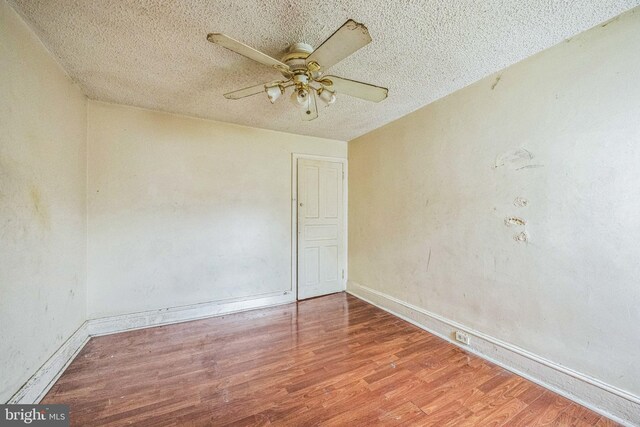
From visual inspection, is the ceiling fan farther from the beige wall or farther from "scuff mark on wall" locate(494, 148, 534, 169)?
the beige wall

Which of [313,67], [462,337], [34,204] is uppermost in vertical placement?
[313,67]

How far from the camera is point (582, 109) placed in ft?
5.38

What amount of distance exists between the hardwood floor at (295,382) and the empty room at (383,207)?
0.06 feet

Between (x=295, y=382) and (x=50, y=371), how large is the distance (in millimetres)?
1762

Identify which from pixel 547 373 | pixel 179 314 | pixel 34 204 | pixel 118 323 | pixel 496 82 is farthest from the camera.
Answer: pixel 179 314

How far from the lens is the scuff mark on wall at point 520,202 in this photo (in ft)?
6.27

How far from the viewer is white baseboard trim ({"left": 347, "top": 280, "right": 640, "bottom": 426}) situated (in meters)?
1.48

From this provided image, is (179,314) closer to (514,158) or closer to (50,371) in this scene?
(50,371)

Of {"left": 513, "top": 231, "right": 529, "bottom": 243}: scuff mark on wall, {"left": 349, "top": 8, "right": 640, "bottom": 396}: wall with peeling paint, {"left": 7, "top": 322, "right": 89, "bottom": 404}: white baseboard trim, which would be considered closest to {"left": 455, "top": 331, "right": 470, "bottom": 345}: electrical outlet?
{"left": 349, "top": 8, "right": 640, "bottom": 396}: wall with peeling paint

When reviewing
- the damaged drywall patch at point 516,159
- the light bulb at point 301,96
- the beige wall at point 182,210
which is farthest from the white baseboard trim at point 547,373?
the light bulb at point 301,96

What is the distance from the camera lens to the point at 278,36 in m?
1.62

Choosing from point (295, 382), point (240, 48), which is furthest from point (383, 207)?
point (240, 48)

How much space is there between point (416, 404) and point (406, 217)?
1.83 m

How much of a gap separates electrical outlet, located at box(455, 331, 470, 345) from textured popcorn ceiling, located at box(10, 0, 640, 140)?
7.52ft
